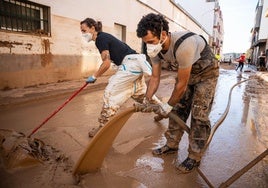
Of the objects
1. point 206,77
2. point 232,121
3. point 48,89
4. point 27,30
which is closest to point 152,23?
point 206,77

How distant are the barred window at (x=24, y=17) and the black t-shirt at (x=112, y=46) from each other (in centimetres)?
422

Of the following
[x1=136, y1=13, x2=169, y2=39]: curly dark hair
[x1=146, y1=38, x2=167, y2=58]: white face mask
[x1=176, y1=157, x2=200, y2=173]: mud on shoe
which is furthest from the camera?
[x1=176, y1=157, x2=200, y2=173]: mud on shoe

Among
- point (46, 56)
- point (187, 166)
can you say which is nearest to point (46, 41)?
point (46, 56)

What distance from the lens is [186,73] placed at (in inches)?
85.1

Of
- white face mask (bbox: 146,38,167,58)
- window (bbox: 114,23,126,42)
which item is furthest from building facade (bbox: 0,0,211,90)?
white face mask (bbox: 146,38,167,58)

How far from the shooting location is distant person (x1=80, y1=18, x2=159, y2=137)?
3.14m

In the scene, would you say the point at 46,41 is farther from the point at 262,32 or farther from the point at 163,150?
the point at 262,32

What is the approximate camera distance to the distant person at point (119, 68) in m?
3.14

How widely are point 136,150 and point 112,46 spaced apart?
1.49 meters

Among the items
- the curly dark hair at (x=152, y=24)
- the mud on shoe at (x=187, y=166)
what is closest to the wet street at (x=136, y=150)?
the mud on shoe at (x=187, y=166)

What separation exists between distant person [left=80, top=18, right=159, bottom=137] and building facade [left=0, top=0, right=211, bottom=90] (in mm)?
3811

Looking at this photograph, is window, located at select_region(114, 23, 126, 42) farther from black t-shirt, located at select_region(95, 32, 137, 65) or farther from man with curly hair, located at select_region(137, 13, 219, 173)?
man with curly hair, located at select_region(137, 13, 219, 173)

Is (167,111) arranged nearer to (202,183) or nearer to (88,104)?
(202,183)

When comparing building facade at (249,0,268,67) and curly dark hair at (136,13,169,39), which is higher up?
building facade at (249,0,268,67)
